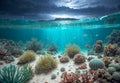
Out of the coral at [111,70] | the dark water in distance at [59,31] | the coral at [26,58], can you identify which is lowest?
the dark water in distance at [59,31]

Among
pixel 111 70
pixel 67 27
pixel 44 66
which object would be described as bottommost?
pixel 44 66

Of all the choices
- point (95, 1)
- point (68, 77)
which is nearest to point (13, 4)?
point (95, 1)

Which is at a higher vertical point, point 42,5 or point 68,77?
point 42,5

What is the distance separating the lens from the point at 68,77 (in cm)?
1030

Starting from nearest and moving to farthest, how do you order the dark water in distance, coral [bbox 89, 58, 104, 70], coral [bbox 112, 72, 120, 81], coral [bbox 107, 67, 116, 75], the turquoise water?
coral [bbox 112, 72, 120, 81]
coral [bbox 107, 67, 116, 75]
coral [bbox 89, 58, 104, 70]
the turquoise water
the dark water in distance

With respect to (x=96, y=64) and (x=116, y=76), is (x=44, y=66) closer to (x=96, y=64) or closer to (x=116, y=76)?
(x=96, y=64)

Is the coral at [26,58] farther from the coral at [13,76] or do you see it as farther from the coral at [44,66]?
the coral at [13,76]

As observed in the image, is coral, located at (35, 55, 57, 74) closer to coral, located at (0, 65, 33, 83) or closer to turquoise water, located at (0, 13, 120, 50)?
coral, located at (0, 65, 33, 83)

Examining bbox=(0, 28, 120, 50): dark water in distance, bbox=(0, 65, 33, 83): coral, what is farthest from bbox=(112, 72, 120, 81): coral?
bbox=(0, 28, 120, 50): dark water in distance

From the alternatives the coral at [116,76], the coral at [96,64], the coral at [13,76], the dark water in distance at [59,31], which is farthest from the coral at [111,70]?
the dark water in distance at [59,31]

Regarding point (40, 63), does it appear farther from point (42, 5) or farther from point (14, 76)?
point (42, 5)

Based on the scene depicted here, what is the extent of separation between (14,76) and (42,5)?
8600 millimetres

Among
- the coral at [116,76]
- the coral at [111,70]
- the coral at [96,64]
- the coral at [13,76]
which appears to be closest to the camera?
the coral at [116,76]

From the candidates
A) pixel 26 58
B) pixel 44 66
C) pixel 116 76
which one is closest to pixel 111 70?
pixel 116 76
